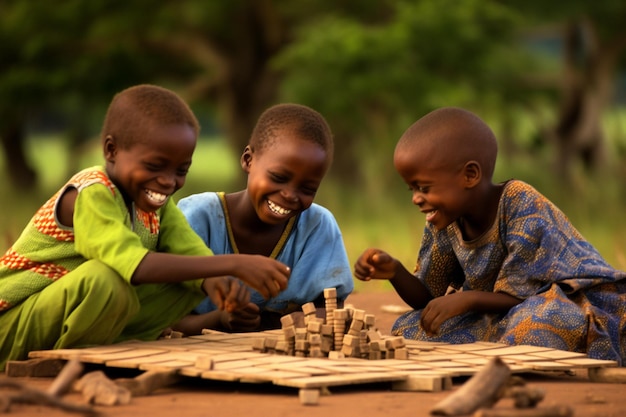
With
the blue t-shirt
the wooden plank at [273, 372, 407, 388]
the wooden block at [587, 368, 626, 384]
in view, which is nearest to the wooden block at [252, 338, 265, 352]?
the wooden plank at [273, 372, 407, 388]

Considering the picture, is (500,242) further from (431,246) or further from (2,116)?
(2,116)

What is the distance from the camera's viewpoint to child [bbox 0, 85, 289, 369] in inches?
185

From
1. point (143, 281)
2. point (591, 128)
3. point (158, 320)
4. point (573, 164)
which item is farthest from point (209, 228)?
point (591, 128)

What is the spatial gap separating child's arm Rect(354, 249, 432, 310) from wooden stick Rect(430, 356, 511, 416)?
1.52 m

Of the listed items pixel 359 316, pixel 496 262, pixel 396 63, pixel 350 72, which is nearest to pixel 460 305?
pixel 496 262

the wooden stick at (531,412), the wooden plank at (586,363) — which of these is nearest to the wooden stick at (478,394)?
the wooden stick at (531,412)

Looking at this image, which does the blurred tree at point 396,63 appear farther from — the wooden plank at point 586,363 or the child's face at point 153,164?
the wooden plank at point 586,363

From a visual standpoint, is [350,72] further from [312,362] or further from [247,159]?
[312,362]

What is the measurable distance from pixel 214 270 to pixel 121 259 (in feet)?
1.20

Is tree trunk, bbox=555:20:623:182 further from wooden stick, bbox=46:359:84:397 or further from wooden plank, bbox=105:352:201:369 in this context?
wooden stick, bbox=46:359:84:397

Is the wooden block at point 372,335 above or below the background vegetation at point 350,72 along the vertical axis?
below

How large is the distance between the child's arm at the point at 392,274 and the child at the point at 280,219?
1.21 ft

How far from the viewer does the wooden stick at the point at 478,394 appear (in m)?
3.68

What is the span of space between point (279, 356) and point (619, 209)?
793cm
